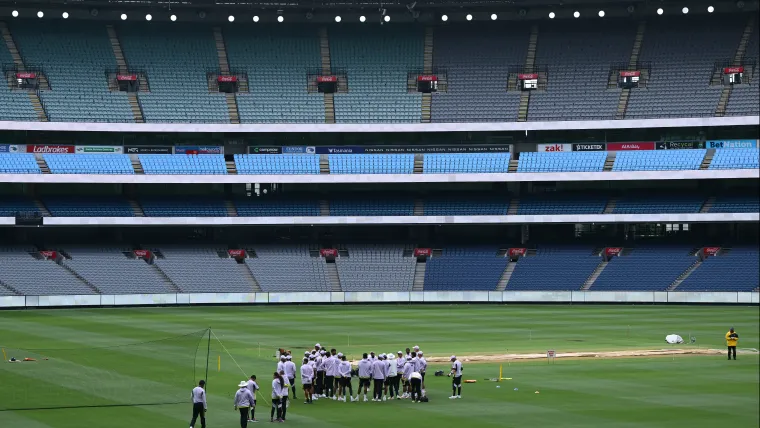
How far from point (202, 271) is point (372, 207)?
14111 millimetres

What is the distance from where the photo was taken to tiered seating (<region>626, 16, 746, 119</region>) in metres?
82.5

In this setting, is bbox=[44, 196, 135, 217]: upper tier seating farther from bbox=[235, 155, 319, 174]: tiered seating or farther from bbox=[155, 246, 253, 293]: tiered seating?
bbox=[235, 155, 319, 174]: tiered seating

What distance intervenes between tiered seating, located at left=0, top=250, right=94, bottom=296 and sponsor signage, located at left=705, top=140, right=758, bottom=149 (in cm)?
4678

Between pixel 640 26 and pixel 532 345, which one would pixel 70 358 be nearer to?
pixel 532 345

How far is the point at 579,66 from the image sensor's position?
86.6 meters

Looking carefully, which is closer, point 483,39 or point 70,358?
point 70,358

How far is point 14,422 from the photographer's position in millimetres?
30312

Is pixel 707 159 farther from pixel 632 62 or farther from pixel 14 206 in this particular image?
pixel 14 206

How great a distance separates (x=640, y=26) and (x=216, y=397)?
6109 cm

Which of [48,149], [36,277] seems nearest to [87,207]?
[48,149]

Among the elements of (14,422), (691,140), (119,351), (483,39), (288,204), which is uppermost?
(483,39)

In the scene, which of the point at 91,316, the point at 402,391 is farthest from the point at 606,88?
the point at 402,391

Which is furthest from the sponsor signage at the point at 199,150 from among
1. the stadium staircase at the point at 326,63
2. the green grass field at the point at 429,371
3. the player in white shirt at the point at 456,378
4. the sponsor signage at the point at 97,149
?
the player in white shirt at the point at 456,378

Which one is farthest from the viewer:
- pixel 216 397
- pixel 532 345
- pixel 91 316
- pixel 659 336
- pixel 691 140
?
pixel 691 140
